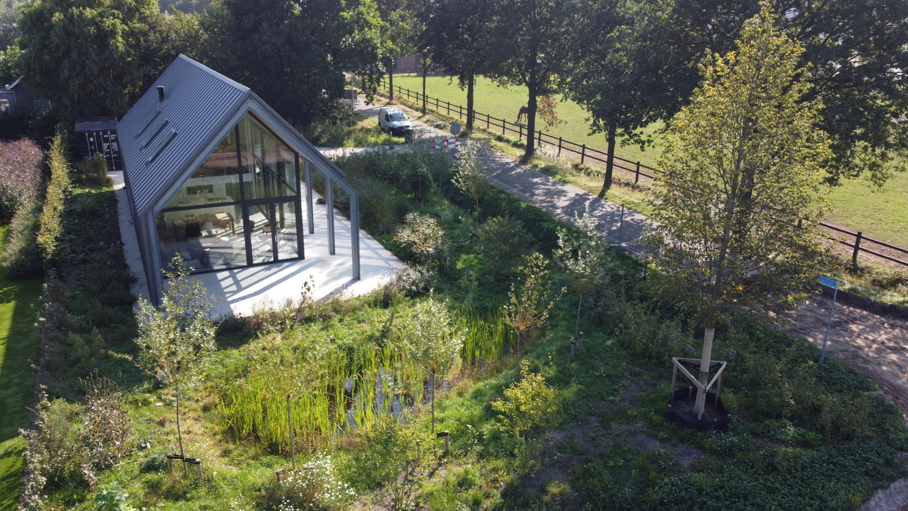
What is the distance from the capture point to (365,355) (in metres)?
13.0

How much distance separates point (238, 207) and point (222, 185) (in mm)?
719

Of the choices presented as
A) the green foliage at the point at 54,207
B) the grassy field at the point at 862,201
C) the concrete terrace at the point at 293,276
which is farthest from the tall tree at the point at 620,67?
the green foliage at the point at 54,207

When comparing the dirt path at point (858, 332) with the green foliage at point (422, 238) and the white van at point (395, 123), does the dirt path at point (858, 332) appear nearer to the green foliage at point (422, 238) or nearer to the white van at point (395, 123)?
the green foliage at point (422, 238)

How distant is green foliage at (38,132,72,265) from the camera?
1595 centimetres

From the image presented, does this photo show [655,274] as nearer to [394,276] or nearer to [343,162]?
[394,276]

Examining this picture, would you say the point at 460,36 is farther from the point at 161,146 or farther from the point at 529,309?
the point at 529,309

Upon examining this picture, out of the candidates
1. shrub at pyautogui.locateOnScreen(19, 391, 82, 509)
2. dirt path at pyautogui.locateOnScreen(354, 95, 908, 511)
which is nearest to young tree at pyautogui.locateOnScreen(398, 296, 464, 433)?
dirt path at pyautogui.locateOnScreen(354, 95, 908, 511)

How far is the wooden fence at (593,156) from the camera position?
17125 mm

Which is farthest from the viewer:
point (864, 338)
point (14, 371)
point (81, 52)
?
point (81, 52)

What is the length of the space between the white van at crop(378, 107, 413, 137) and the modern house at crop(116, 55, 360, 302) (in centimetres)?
1860

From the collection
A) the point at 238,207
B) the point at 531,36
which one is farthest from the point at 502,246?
the point at 531,36

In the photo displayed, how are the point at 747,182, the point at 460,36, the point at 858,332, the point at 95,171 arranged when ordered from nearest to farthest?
the point at 747,182, the point at 858,332, the point at 95,171, the point at 460,36

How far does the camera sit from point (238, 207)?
50.7 feet

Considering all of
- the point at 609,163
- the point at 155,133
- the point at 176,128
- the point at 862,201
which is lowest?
the point at 862,201
